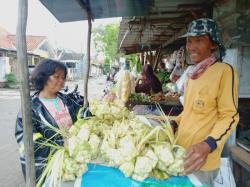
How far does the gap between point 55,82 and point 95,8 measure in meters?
1.07

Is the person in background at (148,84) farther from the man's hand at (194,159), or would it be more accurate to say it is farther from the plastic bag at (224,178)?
the man's hand at (194,159)

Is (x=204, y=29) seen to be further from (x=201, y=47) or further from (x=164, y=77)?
(x=164, y=77)

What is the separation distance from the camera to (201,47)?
2.28 m

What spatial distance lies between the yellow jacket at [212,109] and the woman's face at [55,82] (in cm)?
125

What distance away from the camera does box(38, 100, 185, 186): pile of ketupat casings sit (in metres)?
1.70

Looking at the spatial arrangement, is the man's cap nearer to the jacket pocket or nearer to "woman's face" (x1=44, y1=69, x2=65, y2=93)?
the jacket pocket

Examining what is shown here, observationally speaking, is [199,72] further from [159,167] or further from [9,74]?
[9,74]

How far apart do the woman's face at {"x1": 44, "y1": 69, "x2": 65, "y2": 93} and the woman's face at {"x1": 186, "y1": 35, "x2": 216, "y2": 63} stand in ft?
4.28

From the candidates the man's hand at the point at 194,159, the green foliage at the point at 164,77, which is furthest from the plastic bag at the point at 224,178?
the green foliage at the point at 164,77

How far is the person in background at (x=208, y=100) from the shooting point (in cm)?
203

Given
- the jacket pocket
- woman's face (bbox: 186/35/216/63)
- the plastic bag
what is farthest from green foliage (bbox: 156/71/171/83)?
the jacket pocket

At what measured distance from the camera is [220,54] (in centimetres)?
238

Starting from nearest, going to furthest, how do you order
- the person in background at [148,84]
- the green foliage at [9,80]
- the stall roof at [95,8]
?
the stall roof at [95,8]
the person in background at [148,84]
the green foliage at [9,80]

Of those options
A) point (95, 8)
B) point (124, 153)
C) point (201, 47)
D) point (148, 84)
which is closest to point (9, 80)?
point (148, 84)
